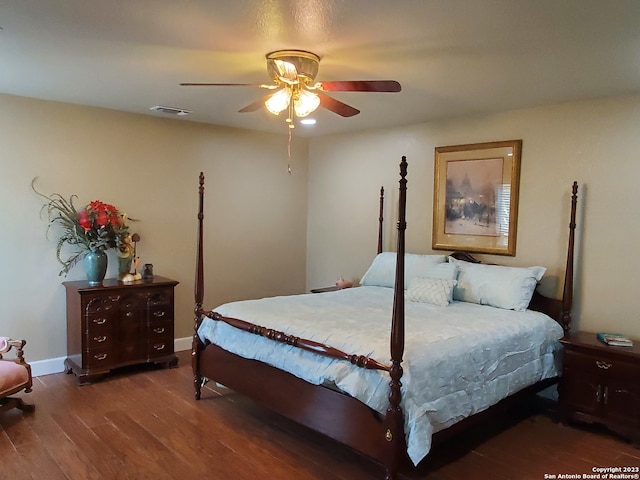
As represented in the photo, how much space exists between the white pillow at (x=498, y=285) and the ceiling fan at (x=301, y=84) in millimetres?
1808

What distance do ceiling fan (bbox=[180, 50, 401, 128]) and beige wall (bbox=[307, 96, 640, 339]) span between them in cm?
185

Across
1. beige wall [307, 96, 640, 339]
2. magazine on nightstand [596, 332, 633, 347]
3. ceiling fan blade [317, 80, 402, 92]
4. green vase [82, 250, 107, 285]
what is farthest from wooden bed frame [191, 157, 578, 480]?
green vase [82, 250, 107, 285]

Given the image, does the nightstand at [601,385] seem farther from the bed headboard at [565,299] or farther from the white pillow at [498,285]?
the white pillow at [498,285]

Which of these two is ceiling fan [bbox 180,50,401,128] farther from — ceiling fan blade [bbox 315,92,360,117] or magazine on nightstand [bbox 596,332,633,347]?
magazine on nightstand [bbox 596,332,633,347]

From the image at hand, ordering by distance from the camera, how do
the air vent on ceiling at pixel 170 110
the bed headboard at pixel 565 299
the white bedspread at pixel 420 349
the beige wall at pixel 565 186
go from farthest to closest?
the air vent on ceiling at pixel 170 110
the bed headboard at pixel 565 299
the beige wall at pixel 565 186
the white bedspread at pixel 420 349

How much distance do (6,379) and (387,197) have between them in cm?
365

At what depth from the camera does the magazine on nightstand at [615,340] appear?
11.0 feet

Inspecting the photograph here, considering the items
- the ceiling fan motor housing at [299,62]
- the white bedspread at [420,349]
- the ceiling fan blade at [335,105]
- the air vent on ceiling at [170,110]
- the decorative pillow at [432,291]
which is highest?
the air vent on ceiling at [170,110]

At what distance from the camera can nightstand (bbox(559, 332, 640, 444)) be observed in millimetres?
3209

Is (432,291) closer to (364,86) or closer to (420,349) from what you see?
(420,349)

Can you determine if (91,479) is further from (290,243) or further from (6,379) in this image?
(290,243)

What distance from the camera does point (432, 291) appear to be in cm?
397

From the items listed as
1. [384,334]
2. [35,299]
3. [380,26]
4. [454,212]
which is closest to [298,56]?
[380,26]

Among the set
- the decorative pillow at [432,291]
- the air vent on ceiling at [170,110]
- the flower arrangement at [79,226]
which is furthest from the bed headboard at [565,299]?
the flower arrangement at [79,226]
